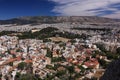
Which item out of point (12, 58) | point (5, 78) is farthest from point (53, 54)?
point (5, 78)

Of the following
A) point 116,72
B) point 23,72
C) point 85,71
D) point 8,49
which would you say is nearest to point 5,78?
point 23,72

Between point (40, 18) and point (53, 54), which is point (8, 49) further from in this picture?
point (40, 18)

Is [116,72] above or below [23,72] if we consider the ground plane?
above

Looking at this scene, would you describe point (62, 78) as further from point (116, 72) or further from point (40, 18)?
point (40, 18)

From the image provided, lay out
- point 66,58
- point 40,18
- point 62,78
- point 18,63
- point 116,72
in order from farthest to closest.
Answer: point 40,18
point 66,58
point 18,63
point 62,78
point 116,72

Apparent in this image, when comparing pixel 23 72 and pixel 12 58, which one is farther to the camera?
pixel 12 58

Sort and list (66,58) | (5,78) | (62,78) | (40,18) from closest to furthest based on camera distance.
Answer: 1. (62,78)
2. (5,78)
3. (66,58)
4. (40,18)

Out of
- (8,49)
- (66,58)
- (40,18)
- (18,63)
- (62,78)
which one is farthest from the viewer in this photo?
(40,18)

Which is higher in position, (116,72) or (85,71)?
(116,72)

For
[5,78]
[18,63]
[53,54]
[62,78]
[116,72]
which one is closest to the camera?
[116,72]
